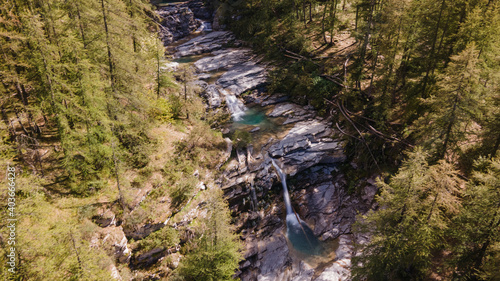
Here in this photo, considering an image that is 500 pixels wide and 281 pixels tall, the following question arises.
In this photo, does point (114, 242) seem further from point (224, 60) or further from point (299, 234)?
point (224, 60)

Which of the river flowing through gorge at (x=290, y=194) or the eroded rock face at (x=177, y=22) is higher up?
the eroded rock face at (x=177, y=22)

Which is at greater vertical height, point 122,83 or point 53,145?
point 122,83

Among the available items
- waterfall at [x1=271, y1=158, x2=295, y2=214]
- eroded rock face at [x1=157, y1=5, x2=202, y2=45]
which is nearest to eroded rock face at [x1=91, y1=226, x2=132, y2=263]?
waterfall at [x1=271, y1=158, x2=295, y2=214]

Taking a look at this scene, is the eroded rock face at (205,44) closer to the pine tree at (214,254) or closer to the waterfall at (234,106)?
the waterfall at (234,106)

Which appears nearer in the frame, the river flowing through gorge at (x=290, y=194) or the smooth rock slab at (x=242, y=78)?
the river flowing through gorge at (x=290, y=194)

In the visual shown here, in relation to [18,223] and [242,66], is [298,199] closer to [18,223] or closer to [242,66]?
[18,223]

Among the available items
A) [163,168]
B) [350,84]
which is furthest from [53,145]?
[350,84]

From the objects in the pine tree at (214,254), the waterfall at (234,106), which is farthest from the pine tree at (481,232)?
the waterfall at (234,106)
